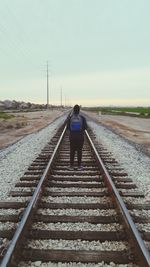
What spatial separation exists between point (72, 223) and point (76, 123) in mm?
4518

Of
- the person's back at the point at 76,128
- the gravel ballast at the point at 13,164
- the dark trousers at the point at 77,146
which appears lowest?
the gravel ballast at the point at 13,164

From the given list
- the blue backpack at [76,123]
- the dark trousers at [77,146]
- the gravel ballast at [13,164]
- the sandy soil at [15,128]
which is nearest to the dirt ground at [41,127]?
the sandy soil at [15,128]

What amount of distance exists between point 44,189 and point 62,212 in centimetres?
146

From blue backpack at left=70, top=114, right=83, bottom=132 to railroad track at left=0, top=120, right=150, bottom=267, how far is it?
1.60 m

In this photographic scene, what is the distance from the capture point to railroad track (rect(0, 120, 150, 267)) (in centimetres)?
422

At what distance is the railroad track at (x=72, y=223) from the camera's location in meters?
4.22

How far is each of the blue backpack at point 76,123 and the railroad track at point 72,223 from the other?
5.27 ft

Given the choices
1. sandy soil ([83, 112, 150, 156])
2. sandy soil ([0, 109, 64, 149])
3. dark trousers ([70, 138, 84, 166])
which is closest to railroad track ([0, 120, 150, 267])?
dark trousers ([70, 138, 84, 166])

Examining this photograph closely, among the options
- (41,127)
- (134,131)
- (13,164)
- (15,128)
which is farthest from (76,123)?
(15,128)

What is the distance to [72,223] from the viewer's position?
541cm

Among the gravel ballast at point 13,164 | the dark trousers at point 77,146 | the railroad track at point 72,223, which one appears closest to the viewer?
the railroad track at point 72,223

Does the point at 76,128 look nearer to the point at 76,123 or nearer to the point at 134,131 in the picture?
the point at 76,123

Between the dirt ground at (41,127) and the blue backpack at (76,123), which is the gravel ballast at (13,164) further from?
the dirt ground at (41,127)

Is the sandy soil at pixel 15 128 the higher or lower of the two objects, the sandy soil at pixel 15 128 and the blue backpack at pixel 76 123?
the lower
